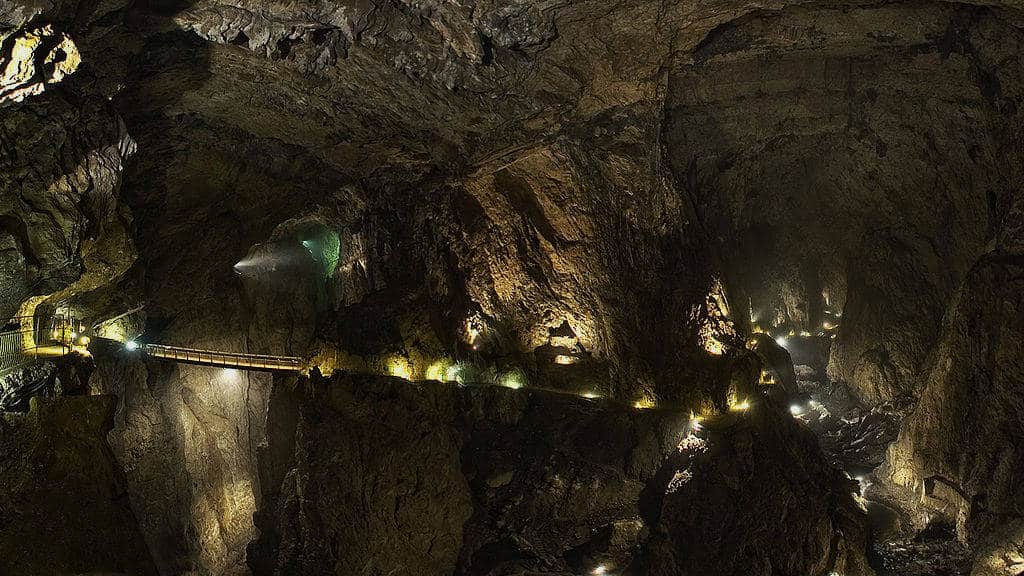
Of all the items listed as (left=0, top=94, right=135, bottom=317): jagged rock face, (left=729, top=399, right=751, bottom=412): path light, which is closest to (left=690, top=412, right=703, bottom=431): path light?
(left=729, top=399, right=751, bottom=412): path light

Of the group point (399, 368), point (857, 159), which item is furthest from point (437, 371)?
point (857, 159)

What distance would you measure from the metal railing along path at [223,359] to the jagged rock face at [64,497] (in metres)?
8.09

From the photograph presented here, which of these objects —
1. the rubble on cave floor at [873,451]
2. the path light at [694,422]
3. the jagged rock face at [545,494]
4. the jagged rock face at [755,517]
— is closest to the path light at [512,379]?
the jagged rock face at [545,494]

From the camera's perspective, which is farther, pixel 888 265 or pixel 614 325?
pixel 888 265

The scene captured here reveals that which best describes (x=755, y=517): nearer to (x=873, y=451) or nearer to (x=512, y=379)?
(x=512, y=379)

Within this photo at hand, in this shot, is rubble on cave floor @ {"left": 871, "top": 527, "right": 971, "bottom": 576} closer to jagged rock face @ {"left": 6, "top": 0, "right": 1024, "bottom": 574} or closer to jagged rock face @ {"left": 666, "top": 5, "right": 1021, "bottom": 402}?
jagged rock face @ {"left": 6, "top": 0, "right": 1024, "bottom": 574}

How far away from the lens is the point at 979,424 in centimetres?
1476

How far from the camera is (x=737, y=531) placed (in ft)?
47.9

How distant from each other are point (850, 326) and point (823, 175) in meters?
5.06

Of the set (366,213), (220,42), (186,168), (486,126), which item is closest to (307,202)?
(366,213)

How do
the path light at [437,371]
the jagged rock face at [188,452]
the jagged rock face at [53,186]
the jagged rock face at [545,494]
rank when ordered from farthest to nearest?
the path light at [437,371] < the jagged rock face at [188,452] < the jagged rock face at [545,494] < the jagged rock face at [53,186]

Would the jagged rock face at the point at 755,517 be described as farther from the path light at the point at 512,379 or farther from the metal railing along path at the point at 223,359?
the metal railing along path at the point at 223,359

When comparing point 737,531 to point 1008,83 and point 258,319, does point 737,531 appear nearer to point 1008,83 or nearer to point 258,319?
point 1008,83

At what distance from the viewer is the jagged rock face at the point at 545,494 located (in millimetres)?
14805
